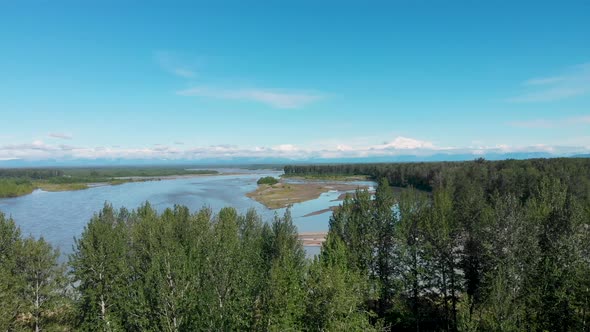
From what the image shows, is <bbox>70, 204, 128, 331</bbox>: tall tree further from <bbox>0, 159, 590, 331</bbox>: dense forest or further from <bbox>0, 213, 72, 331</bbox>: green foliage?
<bbox>0, 213, 72, 331</bbox>: green foliage

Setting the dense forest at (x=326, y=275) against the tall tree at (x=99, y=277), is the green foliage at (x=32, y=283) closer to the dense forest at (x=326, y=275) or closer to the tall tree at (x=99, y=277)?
the dense forest at (x=326, y=275)

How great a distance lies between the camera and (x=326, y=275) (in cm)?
2042

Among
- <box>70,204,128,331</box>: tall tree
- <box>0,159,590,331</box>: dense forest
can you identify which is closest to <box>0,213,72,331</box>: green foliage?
<box>0,159,590,331</box>: dense forest

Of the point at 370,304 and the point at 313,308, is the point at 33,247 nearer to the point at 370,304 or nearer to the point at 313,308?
the point at 313,308

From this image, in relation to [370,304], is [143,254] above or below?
above

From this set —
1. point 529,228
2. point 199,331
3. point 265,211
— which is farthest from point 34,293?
point 265,211

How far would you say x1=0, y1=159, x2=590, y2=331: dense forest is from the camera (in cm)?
2084

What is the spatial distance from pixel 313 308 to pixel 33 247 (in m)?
20.4

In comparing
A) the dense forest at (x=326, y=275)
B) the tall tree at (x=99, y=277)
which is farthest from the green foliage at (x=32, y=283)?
the tall tree at (x=99, y=277)

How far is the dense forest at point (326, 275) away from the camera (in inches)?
821

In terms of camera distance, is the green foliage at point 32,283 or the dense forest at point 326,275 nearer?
the dense forest at point 326,275

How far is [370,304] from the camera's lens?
112 feet

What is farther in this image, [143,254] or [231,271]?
[143,254]

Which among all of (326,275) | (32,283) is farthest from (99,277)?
(326,275)
